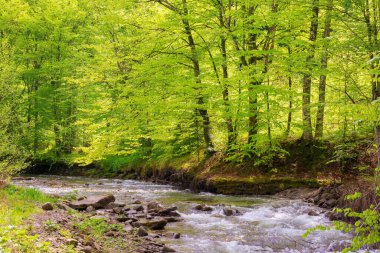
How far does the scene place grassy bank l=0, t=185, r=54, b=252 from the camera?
16.3 ft

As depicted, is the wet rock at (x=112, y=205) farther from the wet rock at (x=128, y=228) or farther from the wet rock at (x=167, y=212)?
the wet rock at (x=128, y=228)

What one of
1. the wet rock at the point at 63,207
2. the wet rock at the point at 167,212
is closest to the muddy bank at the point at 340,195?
the wet rock at the point at 167,212

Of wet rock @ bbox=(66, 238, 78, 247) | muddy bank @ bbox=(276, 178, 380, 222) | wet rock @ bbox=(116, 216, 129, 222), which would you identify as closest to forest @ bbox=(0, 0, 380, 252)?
muddy bank @ bbox=(276, 178, 380, 222)

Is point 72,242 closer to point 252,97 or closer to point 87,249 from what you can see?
point 87,249

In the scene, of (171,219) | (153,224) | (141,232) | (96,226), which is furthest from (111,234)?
(171,219)

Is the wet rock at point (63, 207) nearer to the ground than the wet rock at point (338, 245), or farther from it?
farther from it

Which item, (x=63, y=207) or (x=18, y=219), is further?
(x=63, y=207)

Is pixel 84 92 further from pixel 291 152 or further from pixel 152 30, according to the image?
pixel 291 152

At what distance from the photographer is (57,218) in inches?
338

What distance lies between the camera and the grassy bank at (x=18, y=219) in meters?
4.96

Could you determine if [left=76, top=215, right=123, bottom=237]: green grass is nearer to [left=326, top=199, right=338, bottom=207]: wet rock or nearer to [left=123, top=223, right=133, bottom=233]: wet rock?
[left=123, top=223, right=133, bottom=233]: wet rock

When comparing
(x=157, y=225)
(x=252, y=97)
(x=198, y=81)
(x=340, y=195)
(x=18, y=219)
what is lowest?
(x=157, y=225)

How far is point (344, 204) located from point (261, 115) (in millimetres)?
4777

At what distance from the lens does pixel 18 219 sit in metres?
7.20
